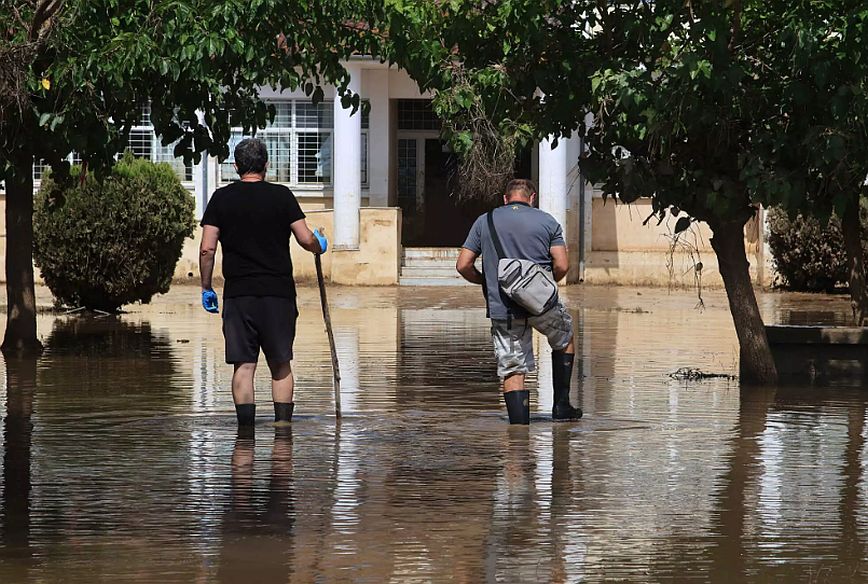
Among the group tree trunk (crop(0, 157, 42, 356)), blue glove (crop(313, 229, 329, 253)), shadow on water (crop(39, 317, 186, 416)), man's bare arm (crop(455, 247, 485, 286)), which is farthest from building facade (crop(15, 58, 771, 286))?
blue glove (crop(313, 229, 329, 253))

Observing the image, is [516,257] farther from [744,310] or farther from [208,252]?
[744,310]

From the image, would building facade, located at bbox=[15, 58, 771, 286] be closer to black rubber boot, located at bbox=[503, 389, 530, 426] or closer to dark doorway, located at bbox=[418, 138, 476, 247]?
dark doorway, located at bbox=[418, 138, 476, 247]

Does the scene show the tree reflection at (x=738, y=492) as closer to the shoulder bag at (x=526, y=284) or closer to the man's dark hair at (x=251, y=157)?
the shoulder bag at (x=526, y=284)

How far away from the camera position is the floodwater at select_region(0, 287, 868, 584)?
252 inches

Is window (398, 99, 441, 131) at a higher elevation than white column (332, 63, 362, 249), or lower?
higher

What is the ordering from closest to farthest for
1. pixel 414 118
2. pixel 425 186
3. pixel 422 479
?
pixel 422 479
pixel 414 118
pixel 425 186

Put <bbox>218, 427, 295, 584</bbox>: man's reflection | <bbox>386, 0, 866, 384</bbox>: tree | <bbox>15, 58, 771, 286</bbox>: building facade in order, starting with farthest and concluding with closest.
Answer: <bbox>15, 58, 771, 286</bbox>: building facade, <bbox>386, 0, 866, 384</bbox>: tree, <bbox>218, 427, 295, 584</bbox>: man's reflection

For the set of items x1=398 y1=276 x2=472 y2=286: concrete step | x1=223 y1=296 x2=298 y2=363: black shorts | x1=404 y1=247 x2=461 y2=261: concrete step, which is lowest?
x1=398 y1=276 x2=472 y2=286: concrete step

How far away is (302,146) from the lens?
30.6 meters

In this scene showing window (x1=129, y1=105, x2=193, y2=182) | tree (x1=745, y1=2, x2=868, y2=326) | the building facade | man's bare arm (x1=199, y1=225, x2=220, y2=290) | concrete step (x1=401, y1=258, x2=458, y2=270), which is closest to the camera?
man's bare arm (x1=199, y1=225, x2=220, y2=290)

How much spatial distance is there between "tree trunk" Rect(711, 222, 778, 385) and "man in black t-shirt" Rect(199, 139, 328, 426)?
3965 millimetres

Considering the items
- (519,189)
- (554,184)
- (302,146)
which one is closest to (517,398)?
(519,189)

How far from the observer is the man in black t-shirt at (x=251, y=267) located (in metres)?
9.74

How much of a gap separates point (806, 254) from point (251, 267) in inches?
701
